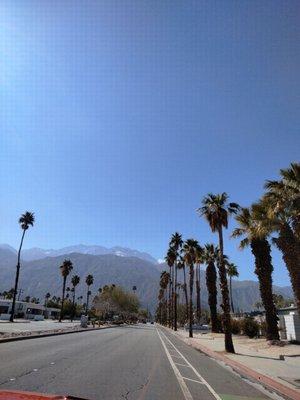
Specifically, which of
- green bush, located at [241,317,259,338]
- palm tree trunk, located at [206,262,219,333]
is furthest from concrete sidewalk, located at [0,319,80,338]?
green bush, located at [241,317,259,338]

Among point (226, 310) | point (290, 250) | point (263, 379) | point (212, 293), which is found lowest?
point (263, 379)

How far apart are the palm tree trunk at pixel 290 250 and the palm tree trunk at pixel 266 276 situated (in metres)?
11.8

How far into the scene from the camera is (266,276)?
3550 centimetres

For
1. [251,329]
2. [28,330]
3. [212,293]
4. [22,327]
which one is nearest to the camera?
[28,330]

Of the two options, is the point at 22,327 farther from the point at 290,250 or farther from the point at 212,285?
the point at 290,250

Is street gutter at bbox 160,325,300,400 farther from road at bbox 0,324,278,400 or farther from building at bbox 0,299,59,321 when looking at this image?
building at bbox 0,299,59,321

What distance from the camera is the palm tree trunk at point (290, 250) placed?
23109 mm

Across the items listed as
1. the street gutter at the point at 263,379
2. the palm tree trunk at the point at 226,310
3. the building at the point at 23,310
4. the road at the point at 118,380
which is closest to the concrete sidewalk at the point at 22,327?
the palm tree trunk at the point at 226,310

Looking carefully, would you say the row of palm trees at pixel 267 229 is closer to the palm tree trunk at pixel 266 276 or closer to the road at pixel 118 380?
the palm tree trunk at pixel 266 276

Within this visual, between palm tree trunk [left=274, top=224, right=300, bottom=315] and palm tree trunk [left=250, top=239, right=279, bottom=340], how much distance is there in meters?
11.8

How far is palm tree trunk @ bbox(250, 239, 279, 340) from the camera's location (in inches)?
1352

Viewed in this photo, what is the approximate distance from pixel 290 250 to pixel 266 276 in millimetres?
12552

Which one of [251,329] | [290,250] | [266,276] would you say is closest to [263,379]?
[290,250]

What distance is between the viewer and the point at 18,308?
116312 mm
